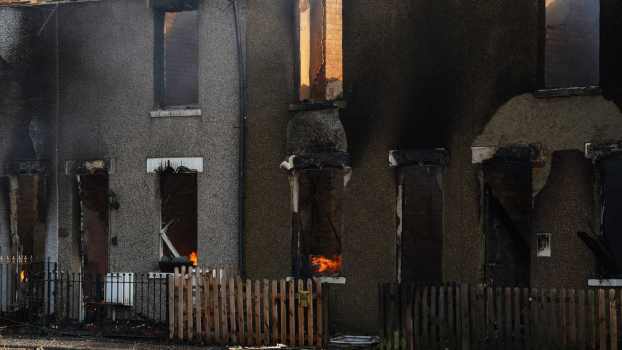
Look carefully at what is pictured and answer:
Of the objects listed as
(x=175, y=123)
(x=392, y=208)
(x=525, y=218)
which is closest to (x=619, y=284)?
(x=525, y=218)

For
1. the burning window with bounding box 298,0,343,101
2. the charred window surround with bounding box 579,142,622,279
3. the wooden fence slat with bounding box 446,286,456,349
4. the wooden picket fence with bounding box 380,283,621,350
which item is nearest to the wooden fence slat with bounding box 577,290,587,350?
the wooden picket fence with bounding box 380,283,621,350

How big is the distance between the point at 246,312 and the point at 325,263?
2.85 meters

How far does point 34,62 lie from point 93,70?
59.6 inches

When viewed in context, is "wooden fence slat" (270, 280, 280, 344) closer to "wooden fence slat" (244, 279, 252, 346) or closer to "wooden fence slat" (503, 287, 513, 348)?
"wooden fence slat" (244, 279, 252, 346)

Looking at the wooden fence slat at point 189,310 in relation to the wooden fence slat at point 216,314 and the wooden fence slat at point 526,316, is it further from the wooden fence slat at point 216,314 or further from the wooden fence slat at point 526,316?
the wooden fence slat at point 526,316

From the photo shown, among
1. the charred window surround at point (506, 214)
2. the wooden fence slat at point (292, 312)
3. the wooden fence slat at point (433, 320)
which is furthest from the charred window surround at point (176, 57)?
the wooden fence slat at point (433, 320)

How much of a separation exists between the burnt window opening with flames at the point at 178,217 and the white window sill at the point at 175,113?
3.74 ft

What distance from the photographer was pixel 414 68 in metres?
15.1

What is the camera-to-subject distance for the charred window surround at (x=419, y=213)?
48.4 feet

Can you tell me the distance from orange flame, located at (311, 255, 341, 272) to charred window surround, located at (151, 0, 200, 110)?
4107 mm

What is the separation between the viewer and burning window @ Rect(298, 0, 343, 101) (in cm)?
1573

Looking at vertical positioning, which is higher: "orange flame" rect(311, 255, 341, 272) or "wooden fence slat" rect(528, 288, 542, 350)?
"orange flame" rect(311, 255, 341, 272)

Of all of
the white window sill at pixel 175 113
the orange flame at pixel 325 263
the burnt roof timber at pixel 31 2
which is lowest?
the orange flame at pixel 325 263

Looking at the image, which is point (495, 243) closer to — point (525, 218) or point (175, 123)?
point (525, 218)
